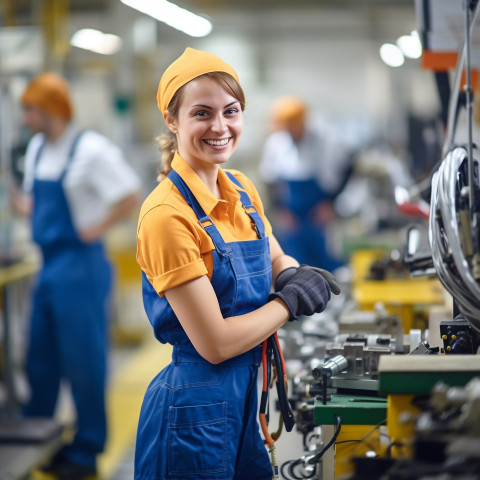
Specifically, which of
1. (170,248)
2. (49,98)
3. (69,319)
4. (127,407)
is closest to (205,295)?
(170,248)

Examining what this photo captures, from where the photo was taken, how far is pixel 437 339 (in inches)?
69.1

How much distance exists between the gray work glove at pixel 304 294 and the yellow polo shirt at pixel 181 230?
0.14 m

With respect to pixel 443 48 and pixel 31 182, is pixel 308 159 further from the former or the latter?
pixel 443 48

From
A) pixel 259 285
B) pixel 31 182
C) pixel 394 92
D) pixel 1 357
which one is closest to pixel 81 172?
pixel 31 182

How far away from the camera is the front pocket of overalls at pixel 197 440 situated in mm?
1541

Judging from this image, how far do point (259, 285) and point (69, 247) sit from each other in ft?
6.41

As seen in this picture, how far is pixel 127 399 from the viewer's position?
455cm

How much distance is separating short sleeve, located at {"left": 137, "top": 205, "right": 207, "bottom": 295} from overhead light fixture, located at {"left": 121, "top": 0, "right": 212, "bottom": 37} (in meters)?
2.32

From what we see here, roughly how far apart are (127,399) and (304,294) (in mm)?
3179

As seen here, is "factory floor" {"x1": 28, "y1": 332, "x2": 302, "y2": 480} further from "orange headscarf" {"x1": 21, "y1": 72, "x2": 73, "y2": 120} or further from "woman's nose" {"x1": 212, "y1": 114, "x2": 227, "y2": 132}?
"orange headscarf" {"x1": 21, "y1": 72, "x2": 73, "y2": 120}

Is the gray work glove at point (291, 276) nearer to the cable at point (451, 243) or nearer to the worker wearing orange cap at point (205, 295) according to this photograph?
the worker wearing orange cap at point (205, 295)

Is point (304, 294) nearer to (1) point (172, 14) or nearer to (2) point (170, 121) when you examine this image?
(2) point (170, 121)

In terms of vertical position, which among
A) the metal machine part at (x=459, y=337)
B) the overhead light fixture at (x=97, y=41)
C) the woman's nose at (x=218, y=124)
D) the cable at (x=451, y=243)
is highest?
the overhead light fixture at (x=97, y=41)

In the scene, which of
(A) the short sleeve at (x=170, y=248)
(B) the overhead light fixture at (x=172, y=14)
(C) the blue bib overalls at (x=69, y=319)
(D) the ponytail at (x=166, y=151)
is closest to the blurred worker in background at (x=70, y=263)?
(C) the blue bib overalls at (x=69, y=319)
